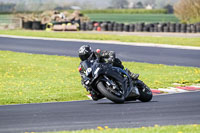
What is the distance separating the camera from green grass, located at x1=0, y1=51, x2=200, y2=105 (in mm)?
14023

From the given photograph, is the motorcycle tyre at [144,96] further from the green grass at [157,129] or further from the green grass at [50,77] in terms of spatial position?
the green grass at [157,129]

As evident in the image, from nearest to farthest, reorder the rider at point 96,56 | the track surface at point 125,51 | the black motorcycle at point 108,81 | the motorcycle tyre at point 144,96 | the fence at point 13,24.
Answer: the black motorcycle at point 108,81 < the rider at point 96,56 < the motorcycle tyre at point 144,96 < the track surface at point 125,51 < the fence at point 13,24

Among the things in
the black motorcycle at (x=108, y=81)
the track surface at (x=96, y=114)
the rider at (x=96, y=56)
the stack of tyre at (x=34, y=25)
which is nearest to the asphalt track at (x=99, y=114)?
the track surface at (x=96, y=114)

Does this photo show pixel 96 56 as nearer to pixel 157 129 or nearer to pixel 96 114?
pixel 96 114

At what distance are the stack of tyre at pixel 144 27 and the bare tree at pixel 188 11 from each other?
8.01 m

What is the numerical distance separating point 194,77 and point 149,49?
38.9 ft

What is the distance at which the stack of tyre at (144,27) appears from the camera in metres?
44.5

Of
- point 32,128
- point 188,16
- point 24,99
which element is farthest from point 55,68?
point 188,16

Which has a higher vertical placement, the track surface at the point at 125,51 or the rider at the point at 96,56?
the rider at the point at 96,56

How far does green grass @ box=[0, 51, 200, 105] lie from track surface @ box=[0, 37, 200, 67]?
85.4 inches

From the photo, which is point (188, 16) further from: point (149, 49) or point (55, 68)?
point (55, 68)

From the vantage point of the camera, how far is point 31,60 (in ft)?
79.5

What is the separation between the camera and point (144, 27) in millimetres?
46625

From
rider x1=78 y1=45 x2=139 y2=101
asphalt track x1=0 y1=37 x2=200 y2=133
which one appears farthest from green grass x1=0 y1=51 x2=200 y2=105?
rider x1=78 y1=45 x2=139 y2=101
